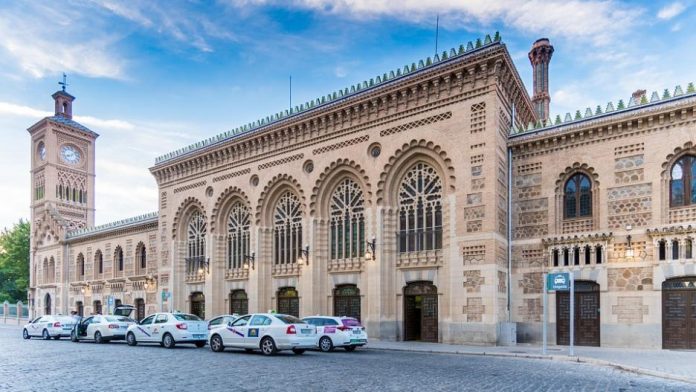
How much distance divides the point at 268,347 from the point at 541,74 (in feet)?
76.7

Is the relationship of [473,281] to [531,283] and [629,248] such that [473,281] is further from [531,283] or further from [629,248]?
[629,248]

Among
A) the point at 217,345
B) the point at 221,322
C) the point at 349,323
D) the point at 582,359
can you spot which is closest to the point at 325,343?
the point at 349,323

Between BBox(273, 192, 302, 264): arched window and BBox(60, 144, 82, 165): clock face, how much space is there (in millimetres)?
34347

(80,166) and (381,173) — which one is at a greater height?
(80,166)

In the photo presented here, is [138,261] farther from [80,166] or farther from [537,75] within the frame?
[537,75]

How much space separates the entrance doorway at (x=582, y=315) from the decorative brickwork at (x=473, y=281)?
331 centimetres

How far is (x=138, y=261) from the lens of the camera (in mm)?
42281

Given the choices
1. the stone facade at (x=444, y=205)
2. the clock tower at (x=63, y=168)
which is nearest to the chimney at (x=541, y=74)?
the stone facade at (x=444, y=205)

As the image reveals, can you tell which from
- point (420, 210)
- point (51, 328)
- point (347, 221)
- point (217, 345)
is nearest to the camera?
point (217, 345)

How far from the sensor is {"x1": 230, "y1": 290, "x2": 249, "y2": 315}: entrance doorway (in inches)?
1276

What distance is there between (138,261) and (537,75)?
101 ft

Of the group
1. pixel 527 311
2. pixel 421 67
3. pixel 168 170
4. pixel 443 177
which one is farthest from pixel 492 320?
pixel 168 170

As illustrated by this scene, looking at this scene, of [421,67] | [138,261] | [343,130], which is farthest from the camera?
[138,261]

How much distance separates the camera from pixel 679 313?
20.0 meters
